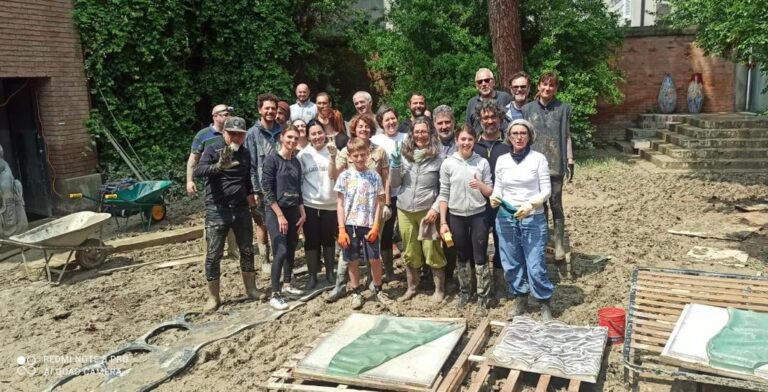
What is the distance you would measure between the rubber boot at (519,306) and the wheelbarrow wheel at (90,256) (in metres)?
4.90

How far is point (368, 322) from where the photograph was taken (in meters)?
4.89

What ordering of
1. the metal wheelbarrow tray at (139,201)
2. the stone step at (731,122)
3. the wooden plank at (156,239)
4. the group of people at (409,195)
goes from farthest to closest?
the stone step at (731,122), the metal wheelbarrow tray at (139,201), the wooden plank at (156,239), the group of people at (409,195)

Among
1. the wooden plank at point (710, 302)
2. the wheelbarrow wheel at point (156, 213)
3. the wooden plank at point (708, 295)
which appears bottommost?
the wooden plank at point (710, 302)

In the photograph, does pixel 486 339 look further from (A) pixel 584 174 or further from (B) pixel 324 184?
(A) pixel 584 174

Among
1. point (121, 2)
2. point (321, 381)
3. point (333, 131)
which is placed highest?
point (121, 2)

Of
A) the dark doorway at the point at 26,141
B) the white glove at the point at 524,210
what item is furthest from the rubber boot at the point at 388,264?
the dark doorway at the point at 26,141

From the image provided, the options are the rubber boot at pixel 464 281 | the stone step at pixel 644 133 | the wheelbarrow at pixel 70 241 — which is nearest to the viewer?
the rubber boot at pixel 464 281

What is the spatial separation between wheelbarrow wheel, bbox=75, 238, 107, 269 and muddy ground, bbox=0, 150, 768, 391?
11cm

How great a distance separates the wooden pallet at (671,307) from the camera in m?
3.56

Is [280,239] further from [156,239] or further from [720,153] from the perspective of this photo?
[720,153]

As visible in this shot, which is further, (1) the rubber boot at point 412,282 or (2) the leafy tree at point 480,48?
(2) the leafy tree at point 480,48

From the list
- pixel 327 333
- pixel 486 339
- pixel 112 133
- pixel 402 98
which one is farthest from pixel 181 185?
pixel 486 339

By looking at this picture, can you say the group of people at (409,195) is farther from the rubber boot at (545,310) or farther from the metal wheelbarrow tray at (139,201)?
the metal wheelbarrow tray at (139,201)

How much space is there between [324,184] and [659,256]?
383 cm
